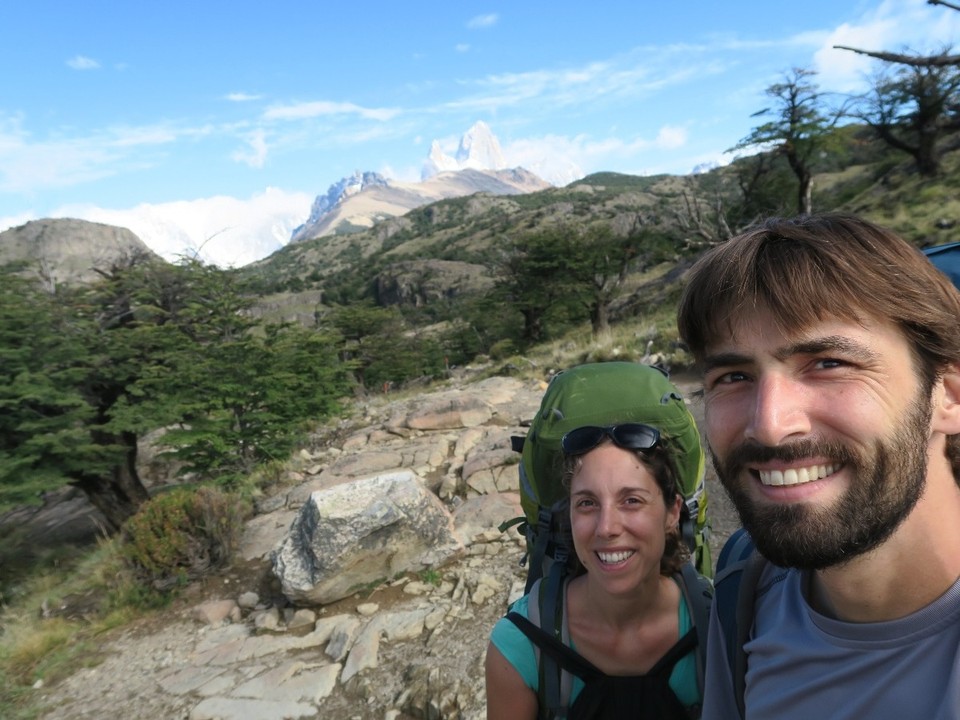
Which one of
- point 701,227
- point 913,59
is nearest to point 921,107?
point 701,227

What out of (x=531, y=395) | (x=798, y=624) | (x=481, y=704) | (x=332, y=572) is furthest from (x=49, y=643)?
(x=531, y=395)

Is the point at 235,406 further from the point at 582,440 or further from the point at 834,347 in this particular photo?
the point at 834,347

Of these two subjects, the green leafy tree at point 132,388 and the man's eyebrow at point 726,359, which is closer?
the man's eyebrow at point 726,359

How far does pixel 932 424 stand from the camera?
91cm

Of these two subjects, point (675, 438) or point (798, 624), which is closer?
point (798, 624)

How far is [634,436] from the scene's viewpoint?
159 cm

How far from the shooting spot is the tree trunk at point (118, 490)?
30.6ft

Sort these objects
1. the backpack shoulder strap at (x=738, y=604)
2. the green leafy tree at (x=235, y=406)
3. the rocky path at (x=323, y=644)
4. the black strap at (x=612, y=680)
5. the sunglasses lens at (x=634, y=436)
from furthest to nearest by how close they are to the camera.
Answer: the green leafy tree at (x=235, y=406) < the rocky path at (x=323, y=644) < the sunglasses lens at (x=634, y=436) < the black strap at (x=612, y=680) < the backpack shoulder strap at (x=738, y=604)

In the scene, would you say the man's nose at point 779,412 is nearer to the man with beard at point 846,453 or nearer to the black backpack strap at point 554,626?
the man with beard at point 846,453

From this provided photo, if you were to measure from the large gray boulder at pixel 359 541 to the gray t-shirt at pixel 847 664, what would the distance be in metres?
3.44

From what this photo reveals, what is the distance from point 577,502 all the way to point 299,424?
793 cm

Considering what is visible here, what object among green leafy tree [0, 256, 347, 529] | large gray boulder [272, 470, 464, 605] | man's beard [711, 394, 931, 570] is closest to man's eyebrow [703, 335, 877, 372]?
man's beard [711, 394, 931, 570]

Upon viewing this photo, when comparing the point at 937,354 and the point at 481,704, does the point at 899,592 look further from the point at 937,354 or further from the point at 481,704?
the point at 481,704

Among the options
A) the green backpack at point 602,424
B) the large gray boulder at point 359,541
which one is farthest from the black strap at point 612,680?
the large gray boulder at point 359,541
